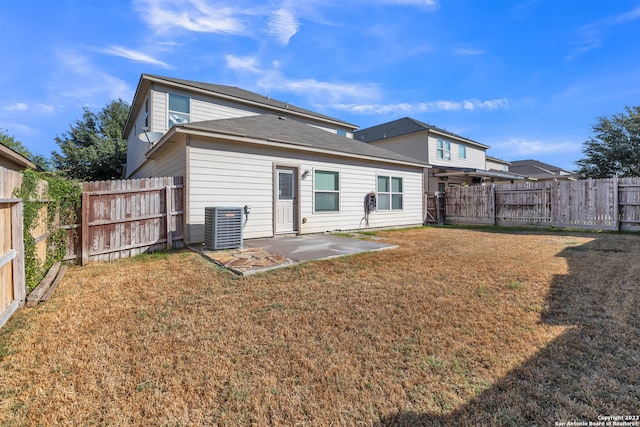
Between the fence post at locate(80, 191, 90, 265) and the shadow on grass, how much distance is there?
6.01m

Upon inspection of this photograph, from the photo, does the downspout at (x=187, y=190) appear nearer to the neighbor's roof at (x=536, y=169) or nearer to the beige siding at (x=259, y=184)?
the beige siding at (x=259, y=184)

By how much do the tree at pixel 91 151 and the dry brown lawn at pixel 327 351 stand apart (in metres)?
22.1

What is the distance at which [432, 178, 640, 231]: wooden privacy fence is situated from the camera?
31.6 ft

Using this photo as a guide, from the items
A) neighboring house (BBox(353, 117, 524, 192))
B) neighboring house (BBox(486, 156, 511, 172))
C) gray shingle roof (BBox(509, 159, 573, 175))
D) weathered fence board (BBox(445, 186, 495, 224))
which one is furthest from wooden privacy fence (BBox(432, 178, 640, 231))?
gray shingle roof (BBox(509, 159, 573, 175))

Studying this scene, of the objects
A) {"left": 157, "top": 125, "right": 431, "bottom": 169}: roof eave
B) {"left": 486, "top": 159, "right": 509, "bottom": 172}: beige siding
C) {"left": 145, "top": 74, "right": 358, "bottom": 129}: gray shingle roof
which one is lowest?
{"left": 157, "top": 125, "right": 431, "bottom": 169}: roof eave

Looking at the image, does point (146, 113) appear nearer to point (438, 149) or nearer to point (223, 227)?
point (223, 227)

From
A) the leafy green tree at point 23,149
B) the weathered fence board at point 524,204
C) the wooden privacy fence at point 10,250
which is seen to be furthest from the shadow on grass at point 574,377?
the leafy green tree at point 23,149

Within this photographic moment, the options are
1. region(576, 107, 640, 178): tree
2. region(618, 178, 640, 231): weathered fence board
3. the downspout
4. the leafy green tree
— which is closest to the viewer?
the downspout

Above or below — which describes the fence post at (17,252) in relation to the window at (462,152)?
below

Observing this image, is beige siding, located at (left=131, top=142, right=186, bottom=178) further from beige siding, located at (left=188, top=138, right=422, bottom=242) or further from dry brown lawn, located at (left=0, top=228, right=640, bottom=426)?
dry brown lawn, located at (left=0, top=228, right=640, bottom=426)

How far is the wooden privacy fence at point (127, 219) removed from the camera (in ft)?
17.2

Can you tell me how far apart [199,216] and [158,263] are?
1.81 meters

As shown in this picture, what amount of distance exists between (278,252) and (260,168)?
2.89 meters

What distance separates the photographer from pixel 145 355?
219 centimetres
